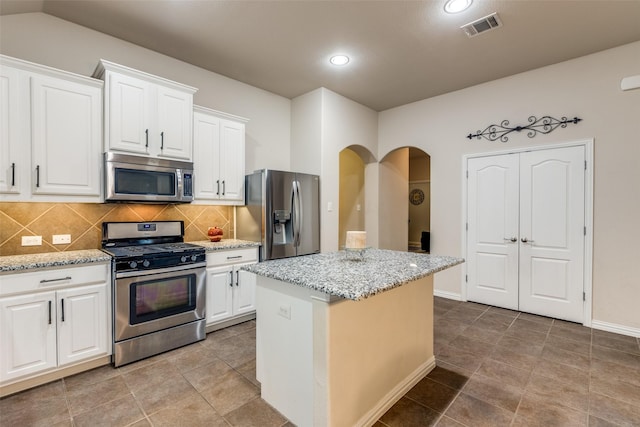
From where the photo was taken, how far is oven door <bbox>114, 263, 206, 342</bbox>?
2.49 meters

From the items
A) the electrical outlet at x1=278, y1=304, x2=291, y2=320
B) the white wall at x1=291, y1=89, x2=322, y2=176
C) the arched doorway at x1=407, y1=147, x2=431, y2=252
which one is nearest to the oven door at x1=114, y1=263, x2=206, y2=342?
the electrical outlet at x1=278, y1=304, x2=291, y2=320

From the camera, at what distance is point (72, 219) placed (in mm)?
2740

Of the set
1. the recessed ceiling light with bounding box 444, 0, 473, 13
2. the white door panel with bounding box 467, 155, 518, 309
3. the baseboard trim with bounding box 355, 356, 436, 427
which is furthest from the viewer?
the white door panel with bounding box 467, 155, 518, 309

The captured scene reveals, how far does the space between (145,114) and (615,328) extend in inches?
208

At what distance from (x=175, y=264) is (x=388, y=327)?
1.98 metres

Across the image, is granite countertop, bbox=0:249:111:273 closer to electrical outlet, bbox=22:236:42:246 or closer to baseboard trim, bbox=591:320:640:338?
electrical outlet, bbox=22:236:42:246

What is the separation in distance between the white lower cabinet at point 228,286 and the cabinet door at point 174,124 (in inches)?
43.5

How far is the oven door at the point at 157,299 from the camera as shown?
98.1 inches

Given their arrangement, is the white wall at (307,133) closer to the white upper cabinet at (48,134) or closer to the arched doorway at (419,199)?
the white upper cabinet at (48,134)

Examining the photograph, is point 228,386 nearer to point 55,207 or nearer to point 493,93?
point 55,207

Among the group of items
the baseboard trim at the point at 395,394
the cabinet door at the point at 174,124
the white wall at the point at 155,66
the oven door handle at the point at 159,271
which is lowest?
the baseboard trim at the point at 395,394

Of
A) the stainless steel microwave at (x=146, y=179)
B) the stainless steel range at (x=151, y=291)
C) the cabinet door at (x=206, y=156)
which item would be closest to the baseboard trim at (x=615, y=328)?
the stainless steel range at (x=151, y=291)

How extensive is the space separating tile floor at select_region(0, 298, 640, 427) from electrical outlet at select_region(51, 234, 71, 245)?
113cm

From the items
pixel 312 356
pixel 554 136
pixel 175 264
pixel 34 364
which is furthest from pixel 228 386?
pixel 554 136
